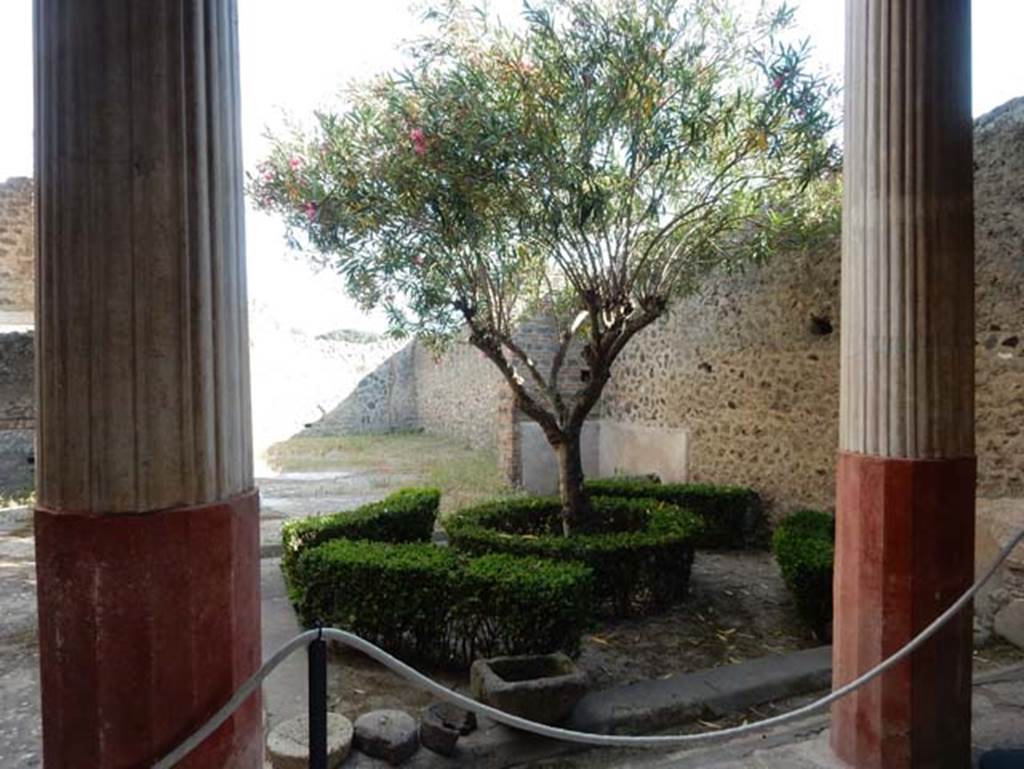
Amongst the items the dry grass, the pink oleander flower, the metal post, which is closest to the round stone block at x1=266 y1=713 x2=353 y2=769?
the metal post

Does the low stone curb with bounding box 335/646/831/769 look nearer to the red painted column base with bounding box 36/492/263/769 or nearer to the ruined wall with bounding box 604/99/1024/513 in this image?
the red painted column base with bounding box 36/492/263/769

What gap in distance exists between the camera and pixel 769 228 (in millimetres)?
5602

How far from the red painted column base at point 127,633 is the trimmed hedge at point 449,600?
232 cm

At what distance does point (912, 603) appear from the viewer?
2533 mm

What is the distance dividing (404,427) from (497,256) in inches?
566

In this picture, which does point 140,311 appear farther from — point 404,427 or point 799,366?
point 404,427

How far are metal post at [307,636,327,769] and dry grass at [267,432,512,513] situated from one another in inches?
265

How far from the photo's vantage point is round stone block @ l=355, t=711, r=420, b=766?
2.96m

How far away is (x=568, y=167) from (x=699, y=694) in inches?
131

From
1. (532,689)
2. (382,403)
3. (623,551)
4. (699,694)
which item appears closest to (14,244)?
(382,403)

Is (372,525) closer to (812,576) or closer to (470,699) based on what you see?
(812,576)

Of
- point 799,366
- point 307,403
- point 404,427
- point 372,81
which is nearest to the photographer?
point 372,81

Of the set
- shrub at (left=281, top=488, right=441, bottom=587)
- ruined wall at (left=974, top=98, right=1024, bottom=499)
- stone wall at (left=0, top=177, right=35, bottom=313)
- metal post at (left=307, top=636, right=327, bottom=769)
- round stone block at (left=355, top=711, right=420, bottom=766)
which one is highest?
stone wall at (left=0, top=177, right=35, bottom=313)

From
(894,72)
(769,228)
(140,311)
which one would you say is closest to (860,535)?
(894,72)
